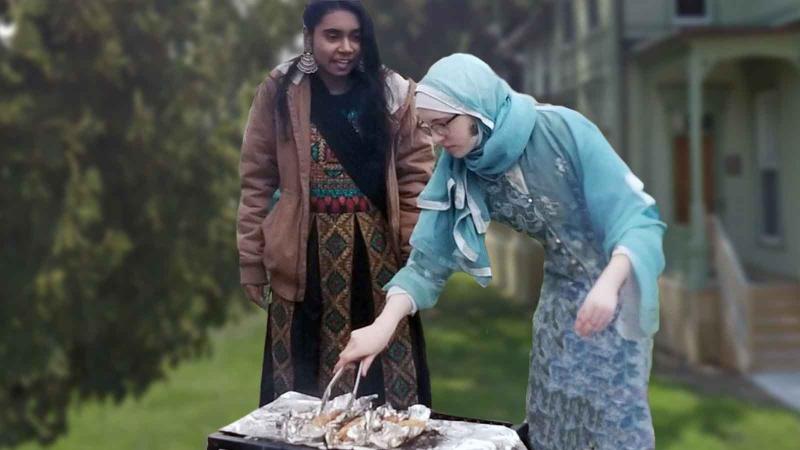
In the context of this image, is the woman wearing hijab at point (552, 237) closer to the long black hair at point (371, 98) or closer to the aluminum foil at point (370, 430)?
the aluminum foil at point (370, 430)

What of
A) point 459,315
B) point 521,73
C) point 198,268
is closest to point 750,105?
point 521,73

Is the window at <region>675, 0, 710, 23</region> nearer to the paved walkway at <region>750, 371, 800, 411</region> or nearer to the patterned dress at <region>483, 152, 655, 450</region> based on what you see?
the paved walkway at <region>750, 371, 800, 411</region>

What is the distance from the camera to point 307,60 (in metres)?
A: 2.74

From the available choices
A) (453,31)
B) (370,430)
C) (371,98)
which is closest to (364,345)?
(370,430)

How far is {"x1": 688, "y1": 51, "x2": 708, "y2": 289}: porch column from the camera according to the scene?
10.4 m

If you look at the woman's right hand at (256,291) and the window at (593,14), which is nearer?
the woman's right hand at (256,291)

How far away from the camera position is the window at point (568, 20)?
12.2m

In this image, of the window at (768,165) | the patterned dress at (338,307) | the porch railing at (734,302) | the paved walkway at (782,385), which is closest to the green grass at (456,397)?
the paved walkway at (782,385)

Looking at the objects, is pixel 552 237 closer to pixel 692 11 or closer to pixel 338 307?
pixel 338 307

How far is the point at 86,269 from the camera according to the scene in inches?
374

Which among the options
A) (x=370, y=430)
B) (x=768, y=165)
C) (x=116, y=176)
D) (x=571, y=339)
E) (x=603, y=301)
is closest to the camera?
(x=603, y=301)

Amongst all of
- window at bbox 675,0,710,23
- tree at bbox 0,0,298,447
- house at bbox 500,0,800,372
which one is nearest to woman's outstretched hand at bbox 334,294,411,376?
house at bbox 500,0,800,372

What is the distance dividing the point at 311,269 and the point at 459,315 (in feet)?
21.8

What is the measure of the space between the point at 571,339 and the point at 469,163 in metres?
0.48
